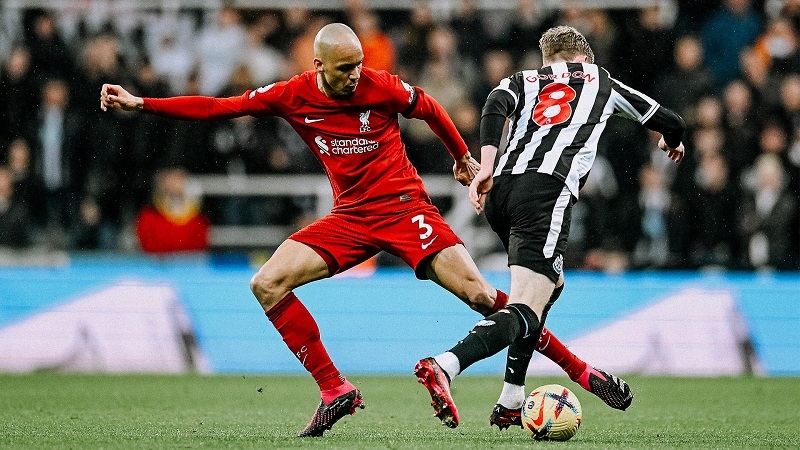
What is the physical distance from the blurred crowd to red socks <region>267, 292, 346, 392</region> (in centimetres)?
644

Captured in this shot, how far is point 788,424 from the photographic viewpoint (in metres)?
7.42

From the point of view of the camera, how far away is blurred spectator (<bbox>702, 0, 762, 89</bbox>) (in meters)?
13.9

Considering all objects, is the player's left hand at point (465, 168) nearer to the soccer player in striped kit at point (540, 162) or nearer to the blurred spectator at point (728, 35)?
the soccer player in striped kit at point (540, 162)

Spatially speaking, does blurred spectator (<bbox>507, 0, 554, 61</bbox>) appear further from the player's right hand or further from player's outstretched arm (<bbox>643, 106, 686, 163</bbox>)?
the player's right hand

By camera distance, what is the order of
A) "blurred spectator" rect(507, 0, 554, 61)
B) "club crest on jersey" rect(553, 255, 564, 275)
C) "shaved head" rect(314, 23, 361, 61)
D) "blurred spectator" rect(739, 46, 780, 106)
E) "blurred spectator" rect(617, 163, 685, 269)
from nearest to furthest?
"club crest on jersey" rect(553, 255, 564, 275) < "shaved head" rect(314, 23, 361, 61) < "blurred spectator" rect(617, 163, 685, 269) < "blurred spectator" rect(739, 46, 780, 106) < "blurred spectator" rect(507, 0, 554, 61)

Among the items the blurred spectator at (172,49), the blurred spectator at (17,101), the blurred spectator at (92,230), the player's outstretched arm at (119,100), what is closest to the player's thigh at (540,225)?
the player's outstretched arm at (119,100)

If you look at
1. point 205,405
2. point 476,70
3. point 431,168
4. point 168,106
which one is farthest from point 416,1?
point 168,106

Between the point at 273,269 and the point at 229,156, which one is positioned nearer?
the point at 273,269

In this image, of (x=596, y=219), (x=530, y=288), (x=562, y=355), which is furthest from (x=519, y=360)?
(x=596, y=219)

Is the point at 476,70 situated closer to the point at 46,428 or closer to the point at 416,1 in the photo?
the point at 416,1

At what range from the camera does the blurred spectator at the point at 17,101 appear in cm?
1384

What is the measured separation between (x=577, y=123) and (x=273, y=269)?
1800 mm

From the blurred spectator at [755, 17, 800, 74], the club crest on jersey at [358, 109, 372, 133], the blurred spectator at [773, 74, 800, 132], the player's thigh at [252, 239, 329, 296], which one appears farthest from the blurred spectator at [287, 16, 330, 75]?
the player's thigh at [252, 239, 329, 296]

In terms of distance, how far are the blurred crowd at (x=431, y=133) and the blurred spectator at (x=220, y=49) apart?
0.02 metres
